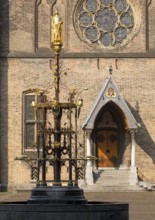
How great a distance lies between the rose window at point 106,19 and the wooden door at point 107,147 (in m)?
4.95

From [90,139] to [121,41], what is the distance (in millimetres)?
5587

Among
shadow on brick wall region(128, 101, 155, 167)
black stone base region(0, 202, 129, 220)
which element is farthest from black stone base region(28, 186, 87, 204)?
shadow on brick wall region(128, 101, 155, 167)

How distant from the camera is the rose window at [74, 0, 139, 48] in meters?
41.3

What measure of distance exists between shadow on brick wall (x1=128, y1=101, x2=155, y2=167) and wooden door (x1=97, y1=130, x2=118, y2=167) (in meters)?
1.23

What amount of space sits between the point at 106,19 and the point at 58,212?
25.8 metres

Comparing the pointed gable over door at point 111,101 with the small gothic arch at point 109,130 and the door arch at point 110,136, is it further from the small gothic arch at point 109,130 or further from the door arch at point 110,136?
the door arch at point 110,136

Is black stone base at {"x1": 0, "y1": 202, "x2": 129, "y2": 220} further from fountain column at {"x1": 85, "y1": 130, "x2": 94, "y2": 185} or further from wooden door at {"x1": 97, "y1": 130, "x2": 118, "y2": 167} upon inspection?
wooden door at {"x1": 97, "y1": 130, "x2": 118, "y2": 167}

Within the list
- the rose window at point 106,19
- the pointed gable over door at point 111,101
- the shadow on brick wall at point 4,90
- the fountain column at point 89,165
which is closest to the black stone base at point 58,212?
the fountain column at point 89,165

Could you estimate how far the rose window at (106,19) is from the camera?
A: 135 feet

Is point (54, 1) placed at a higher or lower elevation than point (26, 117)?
higher

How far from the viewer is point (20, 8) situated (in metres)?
40.5

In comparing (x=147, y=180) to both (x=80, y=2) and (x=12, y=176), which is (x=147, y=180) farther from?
(x=80, y=2)

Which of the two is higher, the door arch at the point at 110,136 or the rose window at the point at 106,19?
the rose window at the point at 106,19

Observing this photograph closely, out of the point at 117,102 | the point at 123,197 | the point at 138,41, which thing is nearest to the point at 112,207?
the point at 123,197
